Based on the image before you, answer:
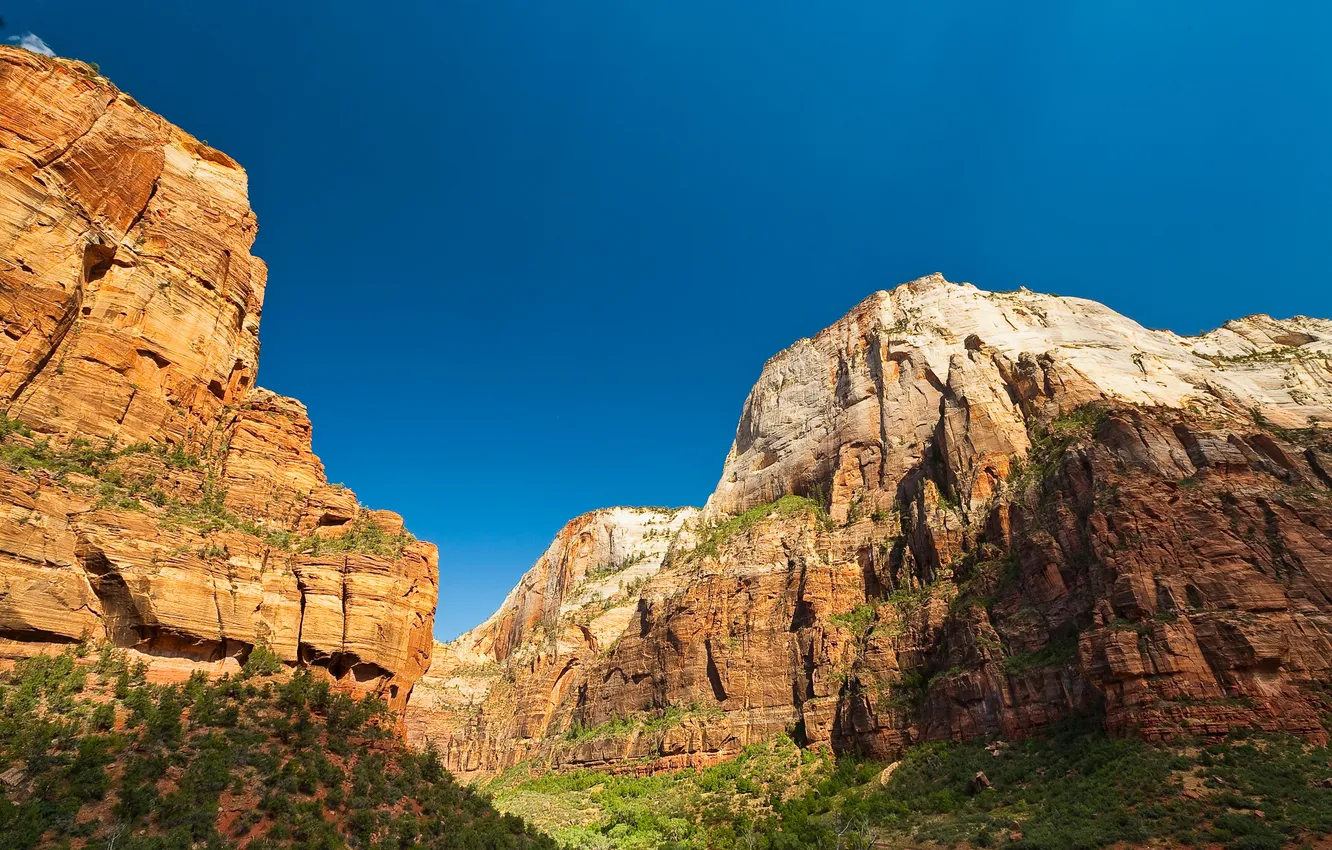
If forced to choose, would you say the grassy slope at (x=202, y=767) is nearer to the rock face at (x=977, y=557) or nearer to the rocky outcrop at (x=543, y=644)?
the rock face at (x=977, y=557)

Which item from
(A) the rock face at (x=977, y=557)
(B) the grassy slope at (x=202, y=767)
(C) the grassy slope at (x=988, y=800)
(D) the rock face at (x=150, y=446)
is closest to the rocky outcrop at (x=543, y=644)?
(A) the rock face at (x=977, y=557)

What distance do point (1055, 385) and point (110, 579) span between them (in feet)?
227

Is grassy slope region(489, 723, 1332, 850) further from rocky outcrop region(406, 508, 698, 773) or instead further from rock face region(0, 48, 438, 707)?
rocky outcrop region(406, 508, 698, 773)

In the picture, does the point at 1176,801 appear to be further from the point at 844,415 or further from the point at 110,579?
the point at 844,415

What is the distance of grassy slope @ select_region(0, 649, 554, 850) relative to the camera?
53.4 feet

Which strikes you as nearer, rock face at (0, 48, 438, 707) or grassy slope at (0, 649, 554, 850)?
grassy slope at (0, 649, 554, 850)

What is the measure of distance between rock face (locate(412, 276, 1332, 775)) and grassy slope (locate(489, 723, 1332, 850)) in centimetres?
224

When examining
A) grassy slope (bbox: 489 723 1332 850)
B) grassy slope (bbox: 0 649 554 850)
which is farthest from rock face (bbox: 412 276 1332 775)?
grassy slope (bbox: 0 649 554 850)

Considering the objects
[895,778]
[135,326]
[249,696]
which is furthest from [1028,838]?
[135,326]

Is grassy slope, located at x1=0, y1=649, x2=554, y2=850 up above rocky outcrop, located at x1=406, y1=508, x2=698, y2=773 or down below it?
below

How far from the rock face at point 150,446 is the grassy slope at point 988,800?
26.9 m

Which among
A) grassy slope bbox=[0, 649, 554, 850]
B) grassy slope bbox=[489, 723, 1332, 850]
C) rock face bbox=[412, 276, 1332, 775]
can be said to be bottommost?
grassy slope bbox=[489, 723, 1332, 850]

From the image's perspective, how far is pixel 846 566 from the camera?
66812 mm

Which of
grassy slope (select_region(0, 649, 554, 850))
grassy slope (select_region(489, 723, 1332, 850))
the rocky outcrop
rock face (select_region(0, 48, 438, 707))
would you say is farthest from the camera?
the rocky outcrop
